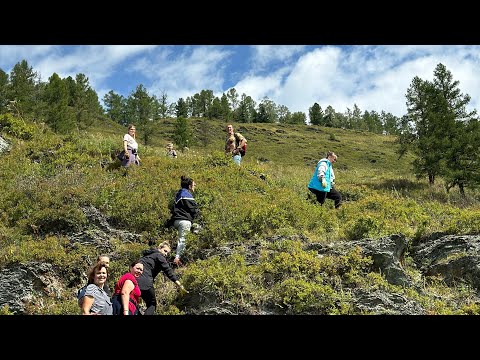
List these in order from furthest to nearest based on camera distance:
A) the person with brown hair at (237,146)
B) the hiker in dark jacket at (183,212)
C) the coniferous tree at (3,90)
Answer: the coniferous tree at (3,90), the person with brown hair at (237,146), the hiker in dark jacket at (183,212)

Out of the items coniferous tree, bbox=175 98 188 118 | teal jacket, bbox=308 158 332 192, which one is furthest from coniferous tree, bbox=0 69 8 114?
coniferous tree, bbox=175 98 188 118

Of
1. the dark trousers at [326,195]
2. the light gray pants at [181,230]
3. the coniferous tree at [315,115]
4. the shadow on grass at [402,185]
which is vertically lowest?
the light gray pants at [181,230]

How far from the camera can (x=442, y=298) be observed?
21.4 feet

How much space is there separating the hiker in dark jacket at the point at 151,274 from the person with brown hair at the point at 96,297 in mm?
980

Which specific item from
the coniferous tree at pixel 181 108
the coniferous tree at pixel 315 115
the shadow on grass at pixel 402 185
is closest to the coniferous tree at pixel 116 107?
the coniferous tree at pixel 181 108

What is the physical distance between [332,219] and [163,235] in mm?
4178

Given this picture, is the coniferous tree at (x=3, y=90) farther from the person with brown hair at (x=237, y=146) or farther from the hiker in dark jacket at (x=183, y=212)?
the hiker in dark jacket at (x=183, y=212)

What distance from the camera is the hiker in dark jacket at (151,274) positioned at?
650 centimetres

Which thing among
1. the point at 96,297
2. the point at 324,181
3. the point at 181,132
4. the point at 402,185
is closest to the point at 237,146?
the point at 324,181

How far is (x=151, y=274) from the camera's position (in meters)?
6.75
